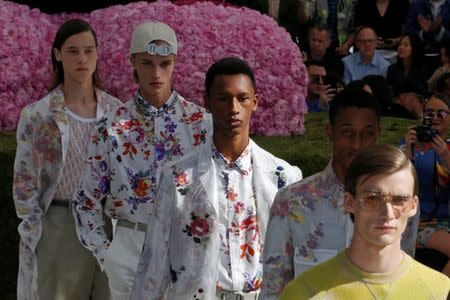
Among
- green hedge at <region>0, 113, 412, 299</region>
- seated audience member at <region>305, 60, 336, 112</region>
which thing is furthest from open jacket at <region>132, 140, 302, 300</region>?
seated audience member at <region>305, 60, 336, 112</region>

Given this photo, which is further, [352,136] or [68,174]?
[68,174]

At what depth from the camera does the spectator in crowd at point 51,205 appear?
6562 millimetres

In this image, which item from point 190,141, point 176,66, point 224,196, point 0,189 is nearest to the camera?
point 224,196

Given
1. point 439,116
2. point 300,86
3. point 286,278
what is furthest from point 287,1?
point 286,278

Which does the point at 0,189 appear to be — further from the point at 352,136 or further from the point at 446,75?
the point at 352,136

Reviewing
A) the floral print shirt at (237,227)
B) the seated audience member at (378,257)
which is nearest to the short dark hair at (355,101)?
the floral print shirt at (237,227)

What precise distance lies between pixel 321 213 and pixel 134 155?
157 cm

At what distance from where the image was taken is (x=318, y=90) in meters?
10.2

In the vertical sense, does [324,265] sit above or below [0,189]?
above

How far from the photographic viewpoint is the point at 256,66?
28.3 feet

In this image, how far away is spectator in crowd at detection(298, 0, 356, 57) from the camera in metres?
11.2

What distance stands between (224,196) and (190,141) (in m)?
0.89

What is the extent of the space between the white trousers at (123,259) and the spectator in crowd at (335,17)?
5.62 metres

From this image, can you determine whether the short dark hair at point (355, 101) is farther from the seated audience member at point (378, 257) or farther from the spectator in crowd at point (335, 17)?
the spectator in crowd at point (335, 17)
